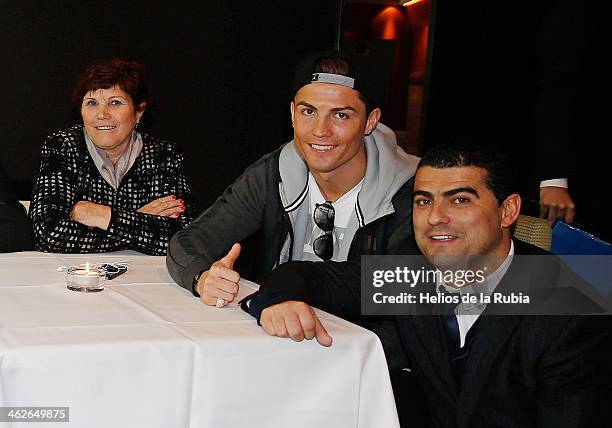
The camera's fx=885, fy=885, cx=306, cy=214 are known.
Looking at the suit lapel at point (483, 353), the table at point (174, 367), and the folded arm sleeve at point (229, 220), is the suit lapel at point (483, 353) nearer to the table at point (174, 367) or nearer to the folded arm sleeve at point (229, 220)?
the table at point (174, 367)

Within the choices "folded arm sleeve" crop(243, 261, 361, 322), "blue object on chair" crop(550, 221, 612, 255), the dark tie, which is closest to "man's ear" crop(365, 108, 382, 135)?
"folded arm sleeve" crop(243, 261, 361, 322)

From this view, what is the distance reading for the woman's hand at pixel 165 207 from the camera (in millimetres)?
3104

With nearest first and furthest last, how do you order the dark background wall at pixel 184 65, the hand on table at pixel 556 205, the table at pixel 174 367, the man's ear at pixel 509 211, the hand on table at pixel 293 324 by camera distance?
the table at pixel 174 367, the hand on table at pixel 293 324, the man's ear at pixel 509 211, the hand on table at pixel 556 205, the dark background wall at pixel 184 65

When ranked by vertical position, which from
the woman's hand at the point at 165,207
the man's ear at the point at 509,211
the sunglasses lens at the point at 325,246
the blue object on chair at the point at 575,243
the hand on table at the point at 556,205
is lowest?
the sunglasses lens at the point at 325,246

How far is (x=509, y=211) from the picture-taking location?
2.16 metres

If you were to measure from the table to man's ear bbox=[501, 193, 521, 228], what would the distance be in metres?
0.49

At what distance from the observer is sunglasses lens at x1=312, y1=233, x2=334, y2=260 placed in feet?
8.77

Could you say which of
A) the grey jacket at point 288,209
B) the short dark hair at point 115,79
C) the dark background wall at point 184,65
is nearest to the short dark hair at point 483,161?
the grey jacket at point 288,209

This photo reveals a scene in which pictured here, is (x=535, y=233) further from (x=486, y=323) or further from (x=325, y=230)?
(x=486, y=323)

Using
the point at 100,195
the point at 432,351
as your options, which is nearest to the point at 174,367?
the point at 432,351

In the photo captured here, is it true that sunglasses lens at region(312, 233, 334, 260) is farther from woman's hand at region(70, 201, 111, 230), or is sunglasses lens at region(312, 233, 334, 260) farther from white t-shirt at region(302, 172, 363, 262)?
woman's hand at region(70, 201, 111, 230)

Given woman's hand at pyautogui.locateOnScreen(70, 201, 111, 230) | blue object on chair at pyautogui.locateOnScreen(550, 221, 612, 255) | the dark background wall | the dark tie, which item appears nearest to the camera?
the dark tie

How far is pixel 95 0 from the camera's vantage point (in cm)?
475

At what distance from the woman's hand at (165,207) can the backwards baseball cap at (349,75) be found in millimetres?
686
